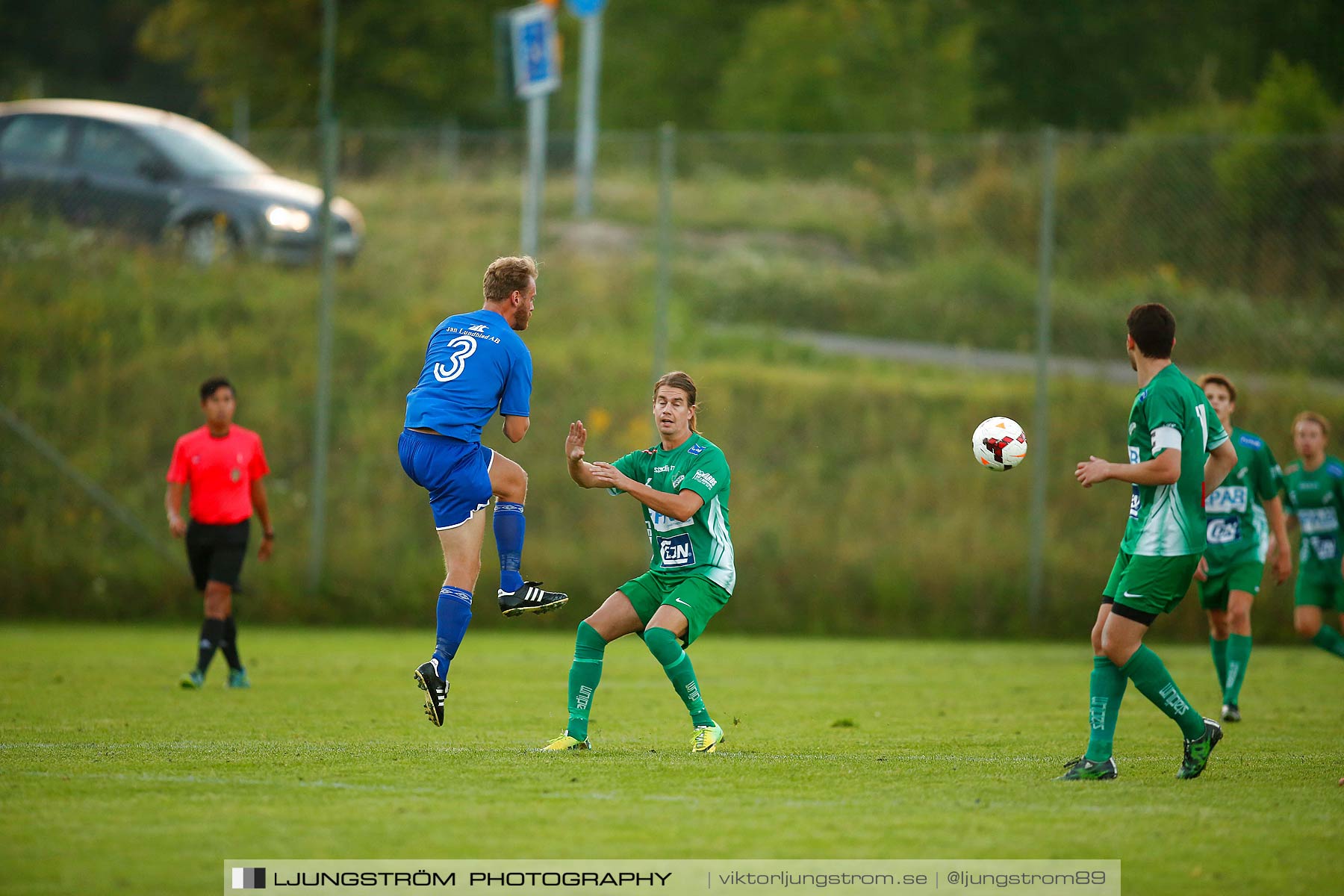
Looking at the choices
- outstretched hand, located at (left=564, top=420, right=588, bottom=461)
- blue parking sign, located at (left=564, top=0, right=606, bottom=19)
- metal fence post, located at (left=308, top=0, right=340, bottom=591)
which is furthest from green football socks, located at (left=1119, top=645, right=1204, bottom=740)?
blue parking sign, located at (left=564, top=0, right=606, bottom=19)

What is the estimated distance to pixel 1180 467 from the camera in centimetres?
653

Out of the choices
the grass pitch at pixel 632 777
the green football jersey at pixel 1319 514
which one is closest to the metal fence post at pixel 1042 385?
the grass pitch at pixel 632 777

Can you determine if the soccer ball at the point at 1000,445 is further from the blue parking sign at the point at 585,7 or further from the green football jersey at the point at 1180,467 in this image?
the blue parking sign at the point at 585,7

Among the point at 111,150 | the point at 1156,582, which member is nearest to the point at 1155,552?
the point at 1156,582

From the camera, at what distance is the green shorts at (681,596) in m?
7.33

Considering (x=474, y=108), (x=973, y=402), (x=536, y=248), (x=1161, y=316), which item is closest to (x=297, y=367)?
(x=536, y=248)

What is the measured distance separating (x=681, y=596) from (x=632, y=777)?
123 cm

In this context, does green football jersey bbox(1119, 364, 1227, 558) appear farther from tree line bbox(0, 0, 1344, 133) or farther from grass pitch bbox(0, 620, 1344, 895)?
tree line bbox(0, 0, 1344, 133)

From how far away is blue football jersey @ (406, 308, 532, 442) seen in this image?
24.7ft

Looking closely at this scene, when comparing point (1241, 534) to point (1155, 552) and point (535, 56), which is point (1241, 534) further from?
point (535, 56)

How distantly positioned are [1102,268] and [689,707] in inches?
505

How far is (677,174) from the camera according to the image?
1944cm

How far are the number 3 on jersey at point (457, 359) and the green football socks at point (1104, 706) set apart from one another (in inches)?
135

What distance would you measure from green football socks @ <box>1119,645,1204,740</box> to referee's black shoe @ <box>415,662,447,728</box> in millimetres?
3246
